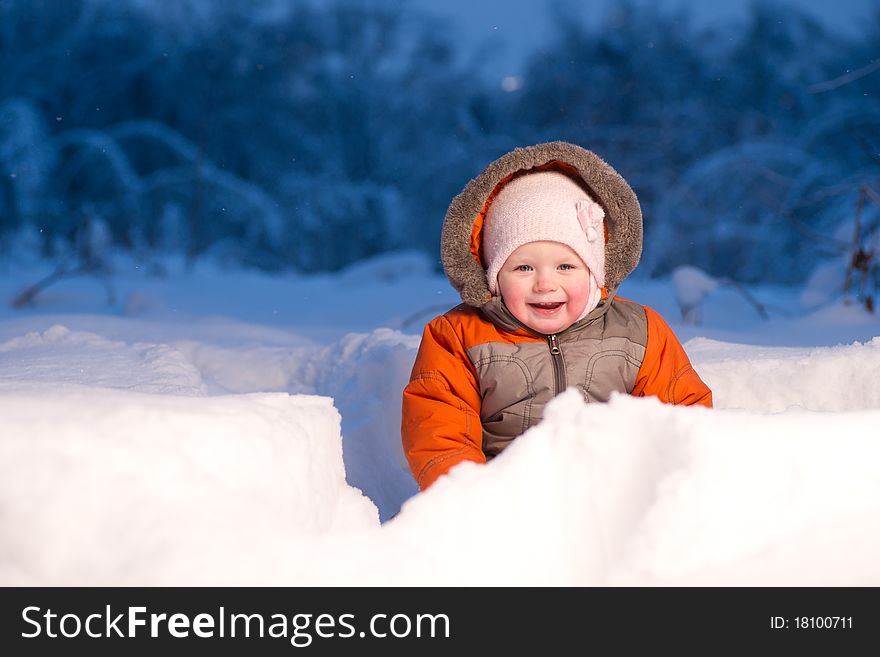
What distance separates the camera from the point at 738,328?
3896 mm

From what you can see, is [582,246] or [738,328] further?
[738,328]

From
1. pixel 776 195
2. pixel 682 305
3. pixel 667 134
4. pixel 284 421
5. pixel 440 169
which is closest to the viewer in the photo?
pixel 284 421

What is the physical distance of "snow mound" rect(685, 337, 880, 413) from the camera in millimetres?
1888

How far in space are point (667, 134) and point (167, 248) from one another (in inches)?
239

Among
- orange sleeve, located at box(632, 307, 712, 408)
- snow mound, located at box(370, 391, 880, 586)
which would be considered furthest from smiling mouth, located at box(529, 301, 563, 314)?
snow mound, located at box(370, 391, 880, 586)

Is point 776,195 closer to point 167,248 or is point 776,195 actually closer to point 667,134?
point 667,134

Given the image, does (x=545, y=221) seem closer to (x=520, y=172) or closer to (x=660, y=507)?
(x=520, y=172)

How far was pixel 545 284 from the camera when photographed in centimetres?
161

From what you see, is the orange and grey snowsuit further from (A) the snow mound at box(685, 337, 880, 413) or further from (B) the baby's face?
(A) the snow mound at box(685, 337, 880, 413)

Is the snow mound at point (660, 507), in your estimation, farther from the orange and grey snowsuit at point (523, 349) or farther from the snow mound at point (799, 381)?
the snow mound at point (799, 381)

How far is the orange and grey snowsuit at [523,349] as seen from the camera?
165 cm

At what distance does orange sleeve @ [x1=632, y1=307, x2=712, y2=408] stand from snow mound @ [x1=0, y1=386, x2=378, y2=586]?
0.96m
